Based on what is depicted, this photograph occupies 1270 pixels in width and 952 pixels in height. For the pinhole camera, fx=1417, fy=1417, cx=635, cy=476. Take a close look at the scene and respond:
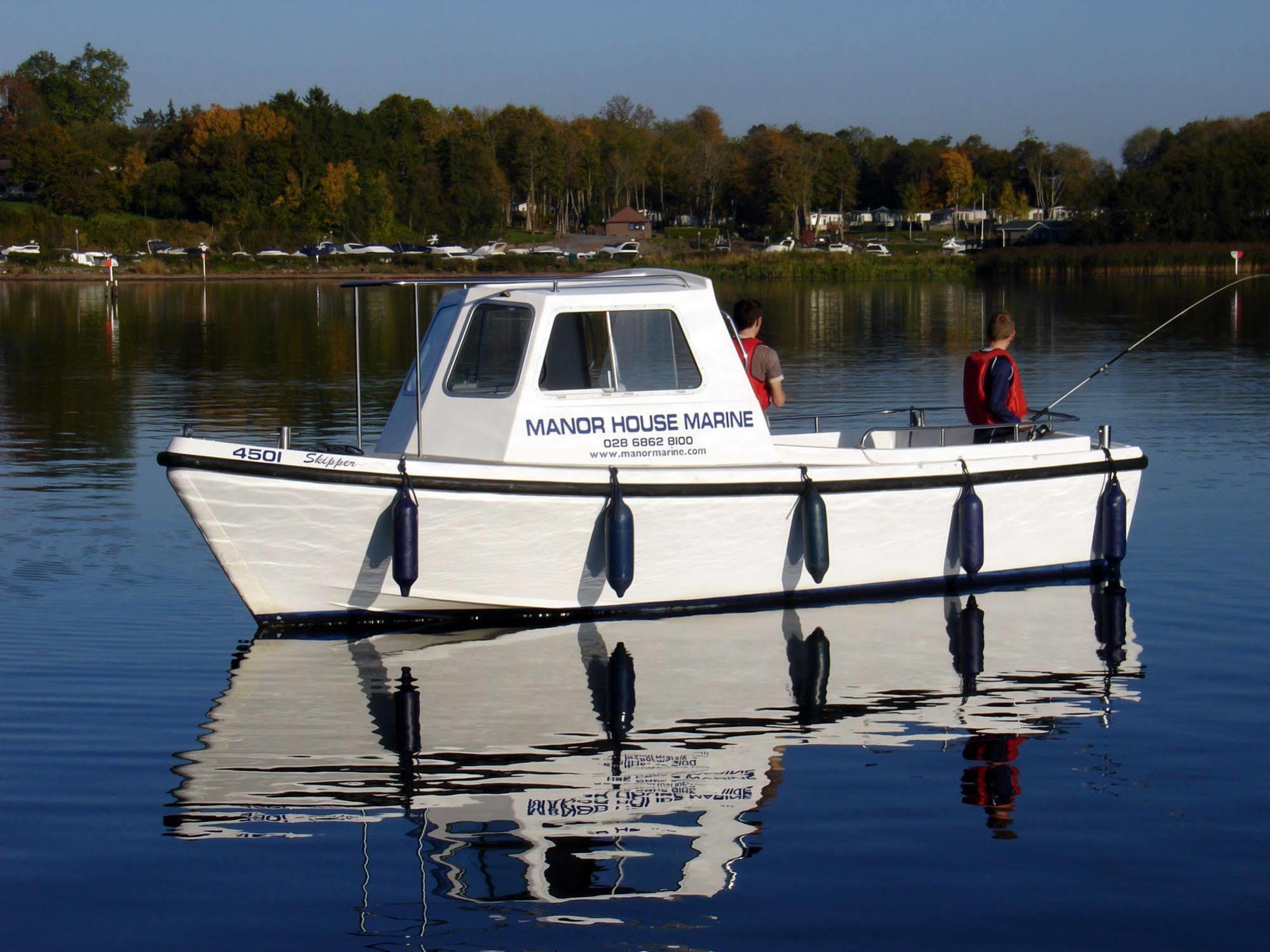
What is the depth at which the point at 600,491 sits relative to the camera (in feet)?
31.5

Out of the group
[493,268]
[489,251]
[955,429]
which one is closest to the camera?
[955,429]

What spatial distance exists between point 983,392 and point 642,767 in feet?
18.7

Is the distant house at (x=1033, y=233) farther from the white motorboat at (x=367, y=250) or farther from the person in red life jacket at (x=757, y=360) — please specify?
the person in red life jacket at (x=757, y=360)

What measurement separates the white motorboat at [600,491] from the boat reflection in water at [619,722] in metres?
0.35

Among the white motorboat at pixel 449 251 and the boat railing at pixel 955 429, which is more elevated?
the white motorboat at pixel 449 251

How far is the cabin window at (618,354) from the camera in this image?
1019cm

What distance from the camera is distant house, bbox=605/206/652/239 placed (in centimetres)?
12356

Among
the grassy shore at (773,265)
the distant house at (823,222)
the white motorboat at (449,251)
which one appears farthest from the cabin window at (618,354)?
the distant house at (823,222)

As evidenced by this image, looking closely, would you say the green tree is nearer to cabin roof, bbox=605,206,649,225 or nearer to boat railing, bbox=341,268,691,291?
cabin roof, bbox=605,206,649,225

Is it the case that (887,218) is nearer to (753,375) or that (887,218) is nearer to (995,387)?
(995,387)

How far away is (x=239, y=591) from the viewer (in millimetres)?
9633

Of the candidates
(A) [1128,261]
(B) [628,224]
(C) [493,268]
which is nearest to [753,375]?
(A) [1128,261]

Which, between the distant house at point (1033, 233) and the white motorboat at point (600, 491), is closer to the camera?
the white motorboat at point (600, 491)

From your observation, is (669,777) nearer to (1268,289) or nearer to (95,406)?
(95,406)
